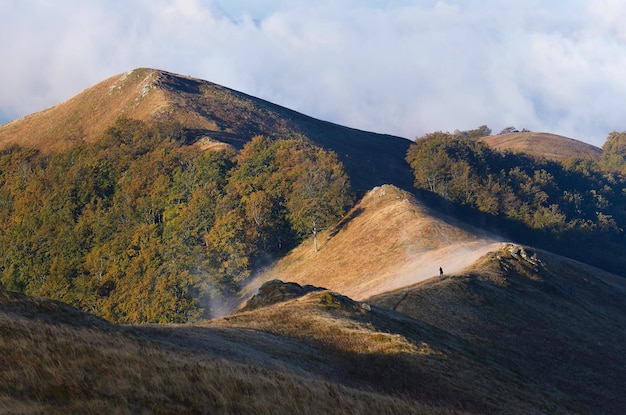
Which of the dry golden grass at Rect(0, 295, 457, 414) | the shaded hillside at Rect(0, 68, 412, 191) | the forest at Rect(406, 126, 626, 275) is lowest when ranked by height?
the dry golden grass at Rect(0, 295, 457, 414)

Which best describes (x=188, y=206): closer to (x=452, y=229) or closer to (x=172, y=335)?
(x=452, y=229)

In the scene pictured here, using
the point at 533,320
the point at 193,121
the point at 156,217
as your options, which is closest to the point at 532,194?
the point at 193,121

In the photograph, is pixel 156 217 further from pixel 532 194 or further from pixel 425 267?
pixel 532 194

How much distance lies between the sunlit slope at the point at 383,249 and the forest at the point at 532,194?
38.5 meters

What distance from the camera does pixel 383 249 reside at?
264ft

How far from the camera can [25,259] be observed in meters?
112

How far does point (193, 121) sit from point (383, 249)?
284 feet

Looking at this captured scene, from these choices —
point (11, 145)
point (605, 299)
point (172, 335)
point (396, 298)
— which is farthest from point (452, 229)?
point (11, 145)

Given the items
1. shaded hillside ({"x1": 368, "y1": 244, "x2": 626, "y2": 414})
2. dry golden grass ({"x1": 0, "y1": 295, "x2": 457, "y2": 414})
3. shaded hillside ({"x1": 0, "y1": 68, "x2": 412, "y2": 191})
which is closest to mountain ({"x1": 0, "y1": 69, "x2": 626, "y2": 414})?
dry golden grass ({"x1": 0, "y1": 295, "x2": 457, "y2": 414})

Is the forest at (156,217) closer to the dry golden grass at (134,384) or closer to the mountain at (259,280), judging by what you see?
the mountain at (259,280)

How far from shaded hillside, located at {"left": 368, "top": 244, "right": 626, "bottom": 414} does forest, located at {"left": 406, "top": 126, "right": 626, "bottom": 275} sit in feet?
216

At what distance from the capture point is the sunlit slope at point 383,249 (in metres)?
68.7

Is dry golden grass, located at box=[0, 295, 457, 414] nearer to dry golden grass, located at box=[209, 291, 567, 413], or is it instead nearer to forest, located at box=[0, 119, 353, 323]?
dry golden grass, located at box=[209, 291, 567, 413]

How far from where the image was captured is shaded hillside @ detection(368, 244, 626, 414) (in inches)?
1649
